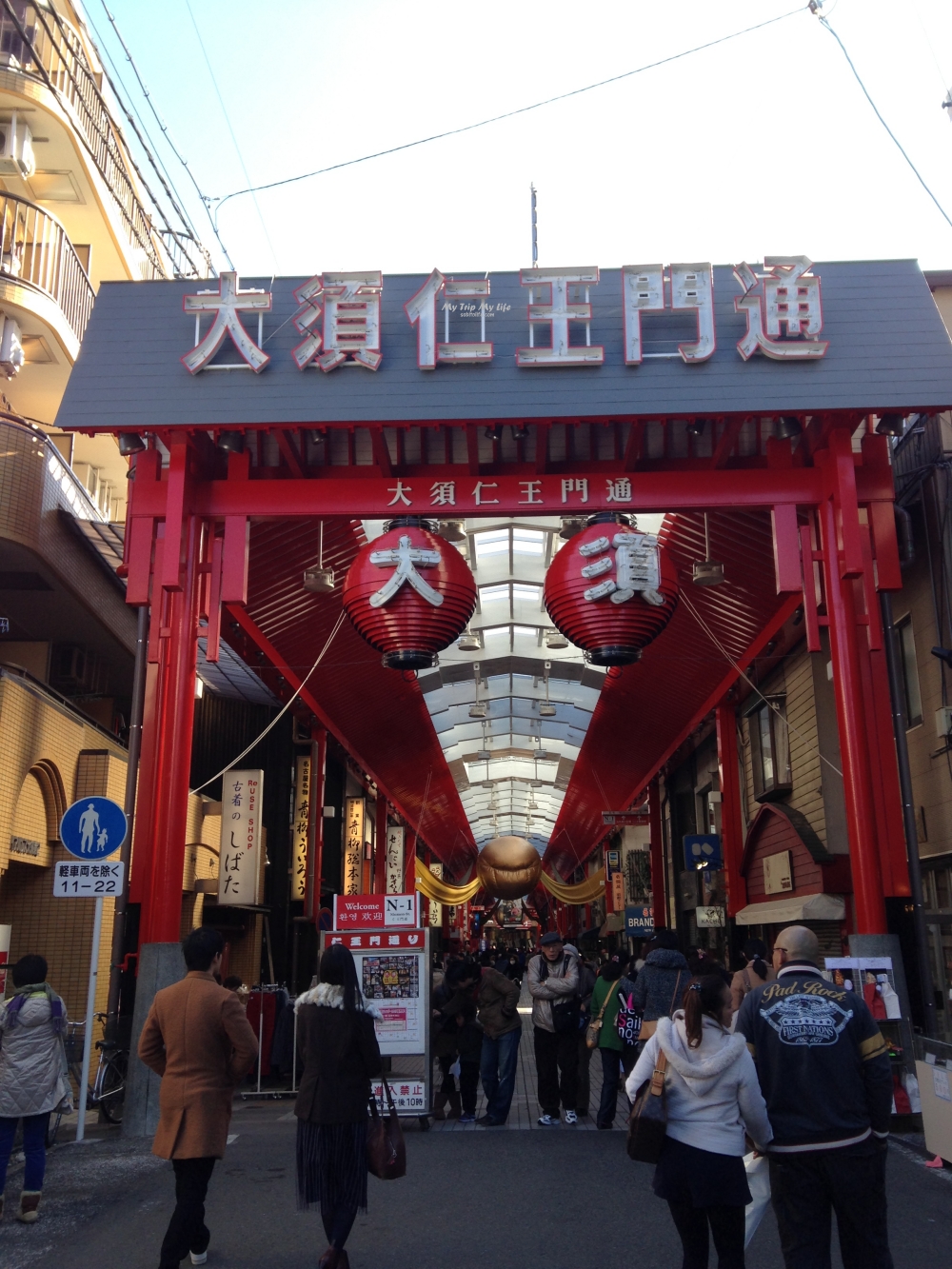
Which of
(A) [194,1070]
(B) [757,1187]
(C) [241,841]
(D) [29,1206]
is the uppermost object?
(C) [241,841]

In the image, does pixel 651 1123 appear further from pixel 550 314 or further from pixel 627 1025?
pixel 550 314

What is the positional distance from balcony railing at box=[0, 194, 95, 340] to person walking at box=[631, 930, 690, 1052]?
10817 mm

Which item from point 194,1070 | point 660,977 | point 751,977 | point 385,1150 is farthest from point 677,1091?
point 751,977

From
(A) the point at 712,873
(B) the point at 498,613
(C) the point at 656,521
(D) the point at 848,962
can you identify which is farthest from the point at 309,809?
(D) the point at 848,962

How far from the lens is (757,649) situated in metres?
14.4

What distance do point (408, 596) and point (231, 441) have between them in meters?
2.58

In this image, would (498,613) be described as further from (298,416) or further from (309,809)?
(298,416)

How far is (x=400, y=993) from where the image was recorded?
10766mm

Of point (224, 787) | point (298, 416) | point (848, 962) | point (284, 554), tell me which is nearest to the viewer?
point (848, 962)

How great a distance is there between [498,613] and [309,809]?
4.77 m

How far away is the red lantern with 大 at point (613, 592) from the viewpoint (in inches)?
394

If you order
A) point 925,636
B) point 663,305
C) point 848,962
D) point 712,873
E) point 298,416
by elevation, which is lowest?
point 848,962

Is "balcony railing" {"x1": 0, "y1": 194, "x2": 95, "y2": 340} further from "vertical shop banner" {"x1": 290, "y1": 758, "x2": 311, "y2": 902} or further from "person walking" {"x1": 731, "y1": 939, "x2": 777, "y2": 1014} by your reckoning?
"person walking" {"x1": 731, "y1": 939, "x2": 777, "y2": 1014}

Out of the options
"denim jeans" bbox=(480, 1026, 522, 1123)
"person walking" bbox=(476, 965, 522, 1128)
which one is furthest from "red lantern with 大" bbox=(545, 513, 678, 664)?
"denim jeans" bbox=(480, 1026, 522, 1123)
